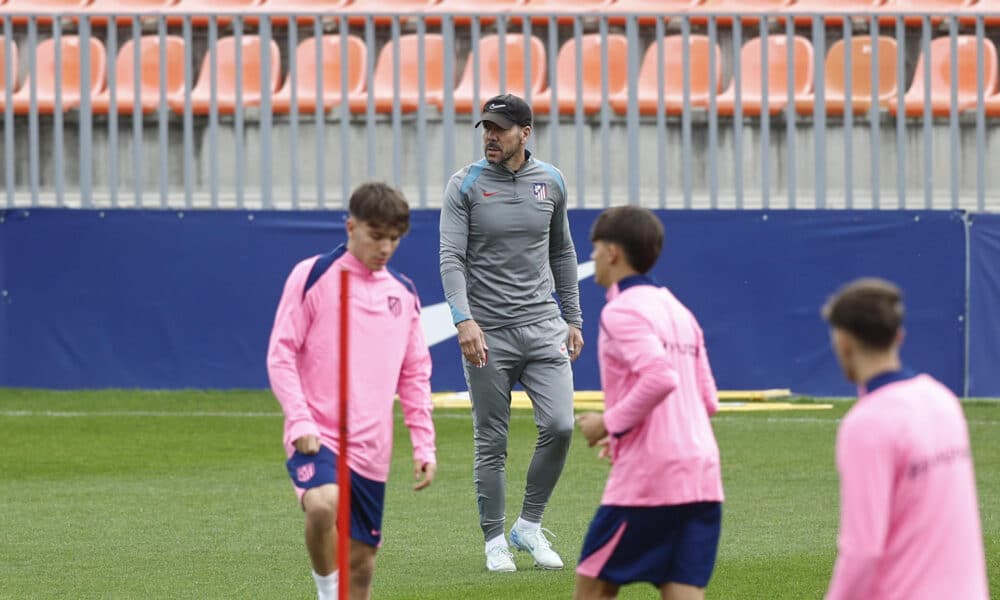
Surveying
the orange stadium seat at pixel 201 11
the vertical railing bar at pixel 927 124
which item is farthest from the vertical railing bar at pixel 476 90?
the vertical railing bar at pixel 927 124

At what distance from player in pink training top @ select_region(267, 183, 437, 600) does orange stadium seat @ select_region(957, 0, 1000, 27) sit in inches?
384

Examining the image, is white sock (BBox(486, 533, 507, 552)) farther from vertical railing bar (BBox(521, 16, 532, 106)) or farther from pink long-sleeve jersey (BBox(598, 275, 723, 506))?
vertical railing bar (BBox(521, 16, 532, 106))

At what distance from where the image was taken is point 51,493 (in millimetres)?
9461

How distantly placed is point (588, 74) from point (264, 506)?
6788mm

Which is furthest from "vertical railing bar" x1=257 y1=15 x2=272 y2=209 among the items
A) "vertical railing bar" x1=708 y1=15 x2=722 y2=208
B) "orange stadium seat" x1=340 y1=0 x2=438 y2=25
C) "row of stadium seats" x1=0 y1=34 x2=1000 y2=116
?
"vertical railing bar" x1=708 y1=15 x2=722 y2=208

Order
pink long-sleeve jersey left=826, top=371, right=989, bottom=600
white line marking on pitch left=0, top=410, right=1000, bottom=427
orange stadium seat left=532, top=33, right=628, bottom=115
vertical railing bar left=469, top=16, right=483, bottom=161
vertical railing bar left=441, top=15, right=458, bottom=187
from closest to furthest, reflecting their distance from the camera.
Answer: pink long-sleeve jersey left=826, top=371, right=989, bottom=600 < white line marking on pitch left=0, top=410, right=1000, bottom=427 < vertical railing bar left=469, top=16, right=483, bottom=161 < vertical railing bar left=441, top=15, right=458, bottom=187 < orange stadium seat left=532, top=33, right=628, bottom=115

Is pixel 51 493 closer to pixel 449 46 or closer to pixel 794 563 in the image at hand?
pixel 794 563

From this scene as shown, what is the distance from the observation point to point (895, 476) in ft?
11.2

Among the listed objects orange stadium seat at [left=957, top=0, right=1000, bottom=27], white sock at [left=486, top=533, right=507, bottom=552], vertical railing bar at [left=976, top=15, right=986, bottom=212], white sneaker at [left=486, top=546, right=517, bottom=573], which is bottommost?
white sneaker at [left=486, top=546, right=517, bottom=573]

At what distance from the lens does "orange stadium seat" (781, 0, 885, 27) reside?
14102mm

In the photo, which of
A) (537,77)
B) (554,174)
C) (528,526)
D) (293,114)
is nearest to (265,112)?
(293,114)

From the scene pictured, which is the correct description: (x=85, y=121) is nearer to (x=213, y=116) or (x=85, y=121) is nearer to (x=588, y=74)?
(x=213, y=116)

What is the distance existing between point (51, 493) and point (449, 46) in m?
5.93

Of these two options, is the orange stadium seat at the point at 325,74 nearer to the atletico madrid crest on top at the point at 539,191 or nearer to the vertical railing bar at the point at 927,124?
the vertical railing bar at the point at 927,124
